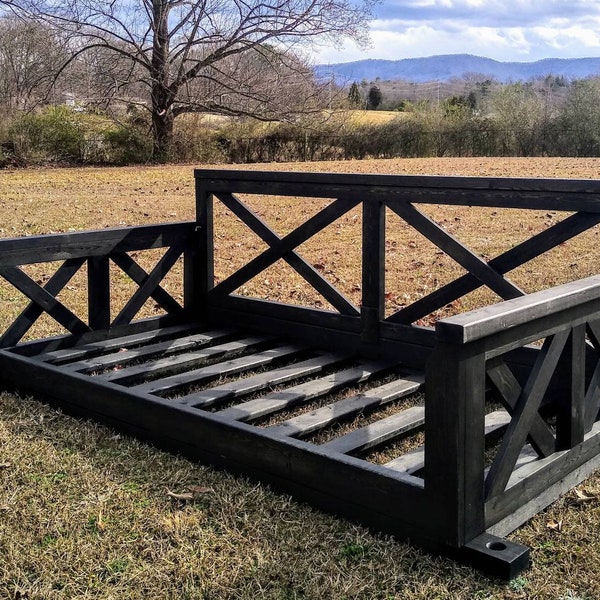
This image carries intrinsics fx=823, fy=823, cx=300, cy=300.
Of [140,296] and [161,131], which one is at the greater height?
[161,131]

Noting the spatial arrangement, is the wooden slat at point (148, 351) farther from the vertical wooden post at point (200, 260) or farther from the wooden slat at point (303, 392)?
the wooden slat at point (303, 392)

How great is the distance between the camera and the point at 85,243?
5371 mm

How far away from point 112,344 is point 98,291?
373mm

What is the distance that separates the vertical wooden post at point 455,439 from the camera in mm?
2773

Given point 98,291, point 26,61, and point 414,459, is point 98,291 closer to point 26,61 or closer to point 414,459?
point 414,459

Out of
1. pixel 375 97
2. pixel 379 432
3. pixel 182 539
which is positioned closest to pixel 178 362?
pixel 379 432

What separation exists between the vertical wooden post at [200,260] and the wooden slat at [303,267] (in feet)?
0.54

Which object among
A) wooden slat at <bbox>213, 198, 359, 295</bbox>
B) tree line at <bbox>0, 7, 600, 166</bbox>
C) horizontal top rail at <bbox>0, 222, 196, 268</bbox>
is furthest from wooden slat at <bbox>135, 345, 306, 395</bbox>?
tree line at <bbox>0, 7, 600, 166</bbox>

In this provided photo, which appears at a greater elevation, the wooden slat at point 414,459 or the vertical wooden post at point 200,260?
the vertical wooden post at point 200,260

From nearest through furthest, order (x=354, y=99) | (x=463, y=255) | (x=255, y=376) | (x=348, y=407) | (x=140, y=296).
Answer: (x=348, y=407) < (x=463, y=255) < (x=255, y=376) < (x=140, y=296) < (x=354, y=99)

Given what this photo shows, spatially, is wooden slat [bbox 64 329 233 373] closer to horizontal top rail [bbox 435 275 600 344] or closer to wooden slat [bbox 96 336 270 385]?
wooden slat [bbox 96 336 270 385]

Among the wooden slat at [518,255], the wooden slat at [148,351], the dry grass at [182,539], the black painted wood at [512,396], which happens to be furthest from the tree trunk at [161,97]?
the black painted wood at [512,396]

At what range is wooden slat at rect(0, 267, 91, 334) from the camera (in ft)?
16.6

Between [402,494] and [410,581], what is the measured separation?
1.08 ft
